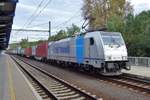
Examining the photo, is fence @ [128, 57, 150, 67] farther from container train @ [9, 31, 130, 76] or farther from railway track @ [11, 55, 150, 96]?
railway track @ [11, 55, 150, 96]

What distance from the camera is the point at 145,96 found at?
44.9 feet

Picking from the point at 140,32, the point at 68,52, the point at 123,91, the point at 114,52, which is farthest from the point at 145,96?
the point at 140,32

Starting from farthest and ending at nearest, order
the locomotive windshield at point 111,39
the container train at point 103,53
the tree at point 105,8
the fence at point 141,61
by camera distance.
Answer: the tree at point 105,8, the fence at point 141,61, the locomotive windshield at point 111,39, the container train at point 103,53

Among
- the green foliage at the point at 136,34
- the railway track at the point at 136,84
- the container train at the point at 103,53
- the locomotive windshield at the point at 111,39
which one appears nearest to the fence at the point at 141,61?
the green foliage at the point at 136,34

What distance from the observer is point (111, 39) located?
2266 cm

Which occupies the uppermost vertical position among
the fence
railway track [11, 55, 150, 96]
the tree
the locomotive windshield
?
the tree

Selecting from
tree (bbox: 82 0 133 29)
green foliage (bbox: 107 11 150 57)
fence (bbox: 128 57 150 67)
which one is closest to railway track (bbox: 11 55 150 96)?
fence (bbox: 128 57 150 67)

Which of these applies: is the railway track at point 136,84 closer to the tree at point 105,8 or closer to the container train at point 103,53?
the container train at point 103,53

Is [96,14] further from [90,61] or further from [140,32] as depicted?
[90,61]

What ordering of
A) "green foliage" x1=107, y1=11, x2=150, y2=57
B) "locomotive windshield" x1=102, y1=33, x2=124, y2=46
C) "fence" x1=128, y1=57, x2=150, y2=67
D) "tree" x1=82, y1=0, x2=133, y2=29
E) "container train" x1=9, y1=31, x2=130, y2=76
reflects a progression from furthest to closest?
"tree" x1=82, y1=0, x2=133, y2=29 → "green foliage" x1=107, y1=11, x2=150, y2=57 → "fence" x1=128, y1=57, x2=150, y2=67 → "locomotive windshield" x1=102, y1=33, x2=124, y2=46 → "container train" x1=9, y1=31, x2=130, y2=76

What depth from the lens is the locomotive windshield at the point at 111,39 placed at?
22294 millimetres

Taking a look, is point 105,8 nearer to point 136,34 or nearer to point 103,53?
point 136,34

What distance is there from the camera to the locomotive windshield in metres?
22.3

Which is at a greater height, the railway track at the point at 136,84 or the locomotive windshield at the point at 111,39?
the locomotive windshield at the point at 111,39
